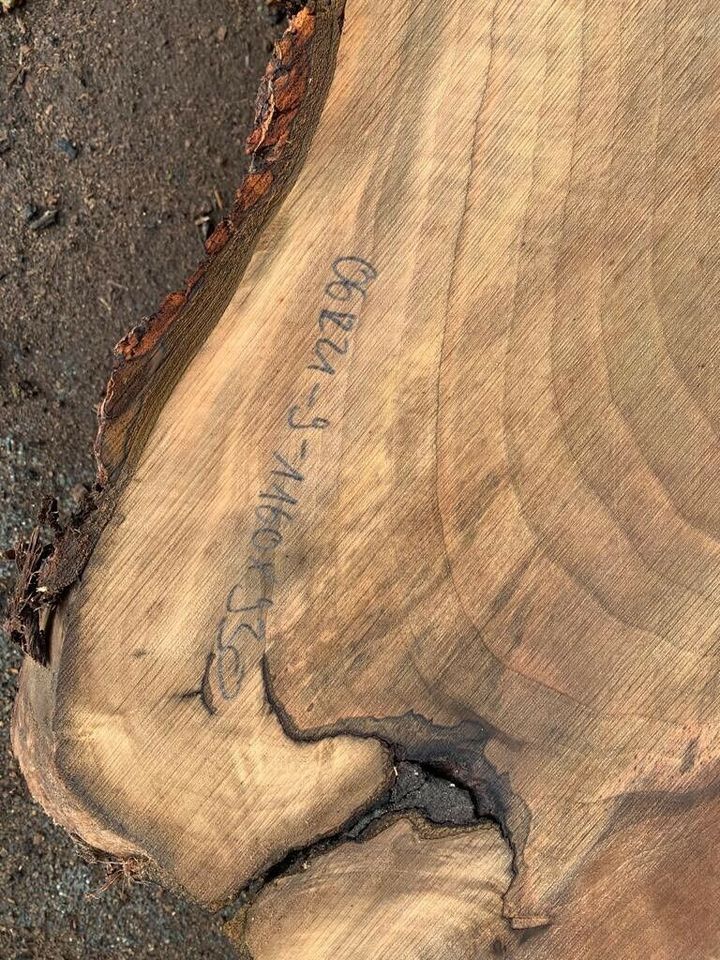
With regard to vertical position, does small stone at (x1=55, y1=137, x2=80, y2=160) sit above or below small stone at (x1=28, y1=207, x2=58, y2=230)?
above

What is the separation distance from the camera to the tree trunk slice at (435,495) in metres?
0.93

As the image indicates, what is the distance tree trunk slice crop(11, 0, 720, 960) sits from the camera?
930 mm

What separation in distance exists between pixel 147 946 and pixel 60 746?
1.15 meters

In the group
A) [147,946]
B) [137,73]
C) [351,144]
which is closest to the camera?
[351,144]

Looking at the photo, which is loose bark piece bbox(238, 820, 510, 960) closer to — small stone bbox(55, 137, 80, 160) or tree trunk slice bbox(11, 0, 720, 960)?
tree trunk slice bbox(11, 0, 720, 960)

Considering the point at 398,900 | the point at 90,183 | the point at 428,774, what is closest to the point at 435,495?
the point at 428,774

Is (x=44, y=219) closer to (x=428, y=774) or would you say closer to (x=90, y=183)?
(x=90, y=183)

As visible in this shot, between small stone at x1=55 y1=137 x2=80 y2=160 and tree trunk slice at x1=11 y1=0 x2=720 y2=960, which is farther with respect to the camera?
small stone at x1=55 y1=137 x2=80 y2=160

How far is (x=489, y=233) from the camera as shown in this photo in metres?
0.94

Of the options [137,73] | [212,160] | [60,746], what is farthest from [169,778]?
[137,73]

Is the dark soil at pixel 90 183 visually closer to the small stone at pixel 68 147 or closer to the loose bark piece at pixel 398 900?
the small stone at pixel 68 147

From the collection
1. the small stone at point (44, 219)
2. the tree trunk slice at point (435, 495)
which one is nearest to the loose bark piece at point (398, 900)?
the tree trunk slice at point (435, 495)

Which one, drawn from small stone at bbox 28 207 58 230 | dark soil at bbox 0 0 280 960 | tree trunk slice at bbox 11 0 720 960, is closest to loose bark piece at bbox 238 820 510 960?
tree trunk slice at bbox 11 0 720 960

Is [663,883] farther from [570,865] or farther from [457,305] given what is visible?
[457,305]
